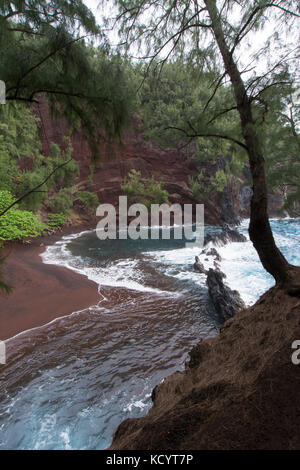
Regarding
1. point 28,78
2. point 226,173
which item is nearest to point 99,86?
point 28,78

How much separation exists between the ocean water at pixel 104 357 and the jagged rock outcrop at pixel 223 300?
0.30 metres

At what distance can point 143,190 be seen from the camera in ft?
79.8

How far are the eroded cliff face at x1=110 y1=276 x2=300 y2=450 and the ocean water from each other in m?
1.19

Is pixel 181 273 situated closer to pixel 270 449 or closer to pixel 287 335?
pixel 287 335

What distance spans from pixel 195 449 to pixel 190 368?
69.1 inches

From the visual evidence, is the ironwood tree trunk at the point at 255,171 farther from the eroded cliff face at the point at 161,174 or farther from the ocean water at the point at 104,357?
the eroded cliff face at the point at 161,174

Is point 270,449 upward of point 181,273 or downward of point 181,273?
upward

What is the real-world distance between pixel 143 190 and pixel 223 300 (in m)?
19.0

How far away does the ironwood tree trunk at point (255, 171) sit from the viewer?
9.70 feet

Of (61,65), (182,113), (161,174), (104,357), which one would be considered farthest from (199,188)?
(61,65)

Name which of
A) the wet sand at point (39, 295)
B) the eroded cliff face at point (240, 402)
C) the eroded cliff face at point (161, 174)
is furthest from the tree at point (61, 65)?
the eroded cliff face at point (161, 174)

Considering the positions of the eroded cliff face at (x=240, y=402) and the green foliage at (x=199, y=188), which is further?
the green foliage at (x=199, y=188)

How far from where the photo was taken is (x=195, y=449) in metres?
1.56
